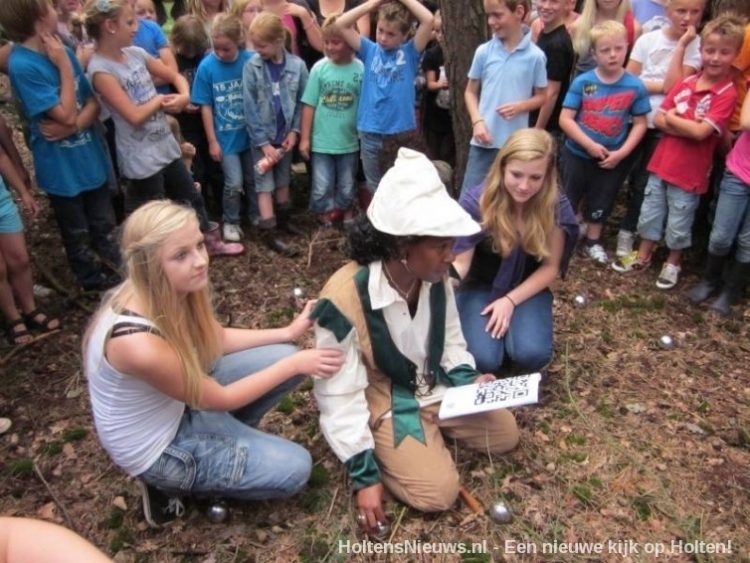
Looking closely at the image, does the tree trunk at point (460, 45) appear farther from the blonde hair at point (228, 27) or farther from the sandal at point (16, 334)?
the sandal at point (16, 334)

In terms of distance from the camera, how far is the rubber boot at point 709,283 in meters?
4.27

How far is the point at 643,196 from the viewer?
4738 mm

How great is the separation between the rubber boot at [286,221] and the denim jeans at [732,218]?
9.84 feet

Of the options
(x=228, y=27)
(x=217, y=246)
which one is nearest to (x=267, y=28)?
(x=228, y=27)

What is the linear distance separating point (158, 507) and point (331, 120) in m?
3.16

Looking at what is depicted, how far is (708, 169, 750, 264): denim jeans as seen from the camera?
13.0 feet

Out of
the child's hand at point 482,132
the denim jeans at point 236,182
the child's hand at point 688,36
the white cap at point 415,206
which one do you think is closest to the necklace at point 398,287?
the white cap at point 415,206

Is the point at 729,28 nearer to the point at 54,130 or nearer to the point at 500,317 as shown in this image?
the point at 500,317

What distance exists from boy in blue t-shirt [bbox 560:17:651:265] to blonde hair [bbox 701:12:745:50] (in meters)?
0.57

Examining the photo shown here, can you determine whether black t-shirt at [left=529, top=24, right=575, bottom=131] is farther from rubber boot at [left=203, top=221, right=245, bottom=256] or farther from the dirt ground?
rubber boot at [left=203, top=221, right=245, bottom=256]

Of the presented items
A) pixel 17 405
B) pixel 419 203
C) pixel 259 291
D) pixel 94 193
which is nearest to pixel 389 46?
pixel 259 291

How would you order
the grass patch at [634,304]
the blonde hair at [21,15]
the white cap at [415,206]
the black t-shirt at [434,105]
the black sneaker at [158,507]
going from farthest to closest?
the black t-shirt at [434,105]
the grass patch at [634,304]
the blonde hair at [21,15]
the black sneaker at [158,507]
the white cap at [415,206]

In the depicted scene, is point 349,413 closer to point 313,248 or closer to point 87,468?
point 87,468

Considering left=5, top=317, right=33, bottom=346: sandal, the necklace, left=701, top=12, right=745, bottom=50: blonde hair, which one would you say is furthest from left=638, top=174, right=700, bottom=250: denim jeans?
left=5, top=317, right=33, bottom=346: sandal
